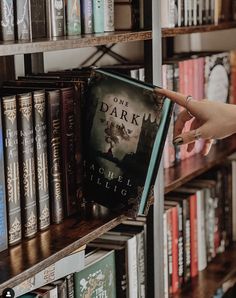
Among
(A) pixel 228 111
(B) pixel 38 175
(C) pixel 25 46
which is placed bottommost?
(B) pixel 38 175

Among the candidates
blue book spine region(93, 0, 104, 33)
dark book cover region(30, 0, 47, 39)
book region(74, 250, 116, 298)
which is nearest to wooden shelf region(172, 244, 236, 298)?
book region(74, 250, 116, 298)

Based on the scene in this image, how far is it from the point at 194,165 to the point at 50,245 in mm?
772

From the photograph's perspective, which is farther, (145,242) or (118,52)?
(118,52)

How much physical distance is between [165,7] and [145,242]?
22.4 inches

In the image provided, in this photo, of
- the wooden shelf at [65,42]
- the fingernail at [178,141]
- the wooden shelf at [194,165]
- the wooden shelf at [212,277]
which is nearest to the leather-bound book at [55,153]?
the wooden shelf at [65,42]

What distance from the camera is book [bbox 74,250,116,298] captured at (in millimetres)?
1426

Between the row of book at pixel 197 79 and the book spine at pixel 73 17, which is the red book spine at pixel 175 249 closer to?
the row of book at pixel 197 79

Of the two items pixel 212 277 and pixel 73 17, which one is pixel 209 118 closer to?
pixel 73 17

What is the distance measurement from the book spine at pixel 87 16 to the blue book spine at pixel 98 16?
13 mm

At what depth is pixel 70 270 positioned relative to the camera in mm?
1376

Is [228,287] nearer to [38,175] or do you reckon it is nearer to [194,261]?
[194,261]

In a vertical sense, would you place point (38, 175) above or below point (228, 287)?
above

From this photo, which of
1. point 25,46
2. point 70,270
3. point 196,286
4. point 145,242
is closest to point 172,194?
point 196,286

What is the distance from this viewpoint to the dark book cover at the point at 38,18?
1.28 m
